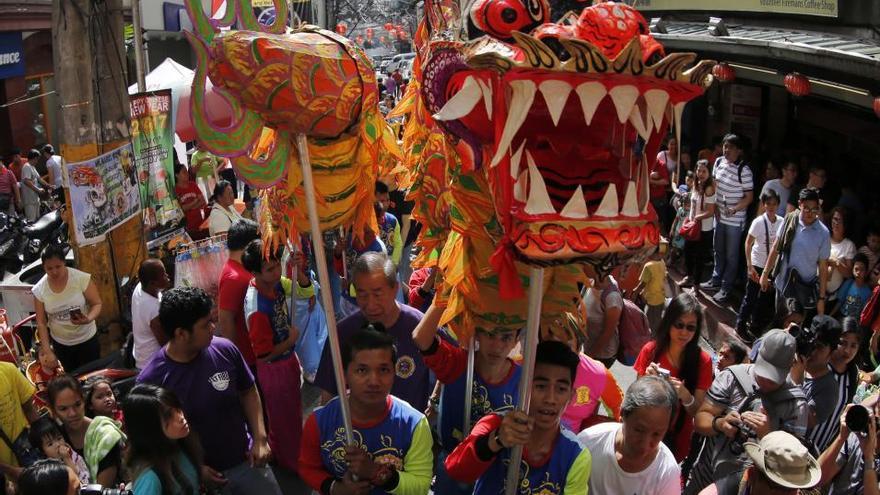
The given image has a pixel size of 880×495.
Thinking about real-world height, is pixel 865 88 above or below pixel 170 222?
above

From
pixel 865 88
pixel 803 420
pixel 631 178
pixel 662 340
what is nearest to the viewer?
pixel 631 178

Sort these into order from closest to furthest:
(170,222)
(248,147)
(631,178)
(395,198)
A: (631,178)
(248,147)
(170,222)
(395,198)

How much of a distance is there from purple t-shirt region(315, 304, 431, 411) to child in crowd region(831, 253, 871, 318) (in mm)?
3802

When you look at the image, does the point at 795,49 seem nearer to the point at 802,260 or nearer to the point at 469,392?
the point at 802,260

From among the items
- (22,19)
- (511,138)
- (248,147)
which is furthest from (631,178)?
(22,19)

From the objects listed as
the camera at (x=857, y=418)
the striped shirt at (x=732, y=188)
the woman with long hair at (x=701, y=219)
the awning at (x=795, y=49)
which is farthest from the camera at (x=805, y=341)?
the woman with long hair at (x=701, y=219)

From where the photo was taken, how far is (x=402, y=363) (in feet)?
13.1

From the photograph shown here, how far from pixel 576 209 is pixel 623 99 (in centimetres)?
31

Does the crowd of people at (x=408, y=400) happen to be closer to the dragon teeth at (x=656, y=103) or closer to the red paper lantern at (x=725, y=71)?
the dragon teeth at (x=656, y=103)

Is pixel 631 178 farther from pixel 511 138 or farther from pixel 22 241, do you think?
pixel 22 241

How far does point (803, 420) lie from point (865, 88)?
391cm

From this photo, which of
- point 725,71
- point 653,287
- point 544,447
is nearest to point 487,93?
point 544,447

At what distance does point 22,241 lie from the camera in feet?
34.8

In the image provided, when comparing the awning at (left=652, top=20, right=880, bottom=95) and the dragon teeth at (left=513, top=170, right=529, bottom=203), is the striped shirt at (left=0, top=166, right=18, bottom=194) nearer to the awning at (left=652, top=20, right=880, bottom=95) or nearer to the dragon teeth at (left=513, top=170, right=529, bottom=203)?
the awning at (left=652, top=20, right=880, bottom=95)
